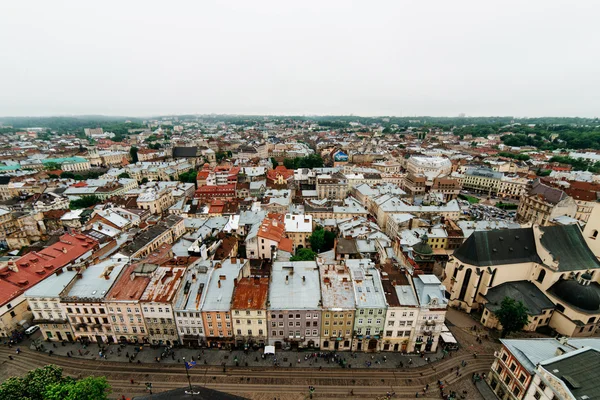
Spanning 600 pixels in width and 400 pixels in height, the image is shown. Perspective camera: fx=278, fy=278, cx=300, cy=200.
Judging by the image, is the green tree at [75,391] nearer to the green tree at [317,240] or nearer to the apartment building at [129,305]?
the apartment building at [129,305]

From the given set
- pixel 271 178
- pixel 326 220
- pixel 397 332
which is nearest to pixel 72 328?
pixel 397 332

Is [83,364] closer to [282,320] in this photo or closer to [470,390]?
[282,320]

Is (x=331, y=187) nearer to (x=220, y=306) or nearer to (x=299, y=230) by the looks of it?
(x=299, y=230)

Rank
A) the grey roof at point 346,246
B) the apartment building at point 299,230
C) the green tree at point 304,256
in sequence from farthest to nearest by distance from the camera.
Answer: the apartment building at point 299,230 < the grey roof at point 346,246 < the green tree at point 304,256

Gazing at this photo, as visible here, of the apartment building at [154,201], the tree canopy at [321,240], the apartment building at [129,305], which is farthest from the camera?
the apartment building at [154,201]

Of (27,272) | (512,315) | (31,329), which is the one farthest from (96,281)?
(512,315)

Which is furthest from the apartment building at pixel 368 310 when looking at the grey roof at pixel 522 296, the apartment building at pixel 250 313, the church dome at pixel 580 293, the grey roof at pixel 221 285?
the church dome at pixel 580 293

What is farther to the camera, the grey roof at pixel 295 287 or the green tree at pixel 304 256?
the green tree at pixel 304 256

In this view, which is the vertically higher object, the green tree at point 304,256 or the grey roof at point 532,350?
the grey roof at point 532,350
